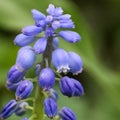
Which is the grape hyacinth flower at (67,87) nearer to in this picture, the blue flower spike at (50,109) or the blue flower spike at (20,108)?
the blue flower spike at (50,109)

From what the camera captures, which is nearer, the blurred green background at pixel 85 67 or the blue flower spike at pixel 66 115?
the blue flower spike at pixel 66 115

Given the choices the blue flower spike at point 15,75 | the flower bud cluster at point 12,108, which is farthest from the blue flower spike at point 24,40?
the flower bud cluster at point 12,108

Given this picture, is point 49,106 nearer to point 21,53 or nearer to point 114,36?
point 21,53

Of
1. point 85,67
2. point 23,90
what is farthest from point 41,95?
point 85,67

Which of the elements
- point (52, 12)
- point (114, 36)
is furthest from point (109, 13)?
point (52, 12)

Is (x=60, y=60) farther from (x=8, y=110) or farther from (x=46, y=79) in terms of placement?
(x=8, y=110)
